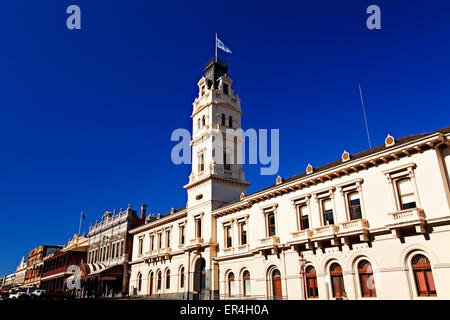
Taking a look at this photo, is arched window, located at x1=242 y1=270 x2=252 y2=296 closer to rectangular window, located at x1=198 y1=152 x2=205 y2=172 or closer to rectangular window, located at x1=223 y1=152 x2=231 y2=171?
rectangular window, located at x1=223 y1=152 x2=231 y2=171

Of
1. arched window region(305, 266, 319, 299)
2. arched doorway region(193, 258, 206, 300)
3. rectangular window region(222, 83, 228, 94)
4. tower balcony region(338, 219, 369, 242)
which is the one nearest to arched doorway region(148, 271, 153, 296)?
arched doorway region(193, 258, 206, 300)

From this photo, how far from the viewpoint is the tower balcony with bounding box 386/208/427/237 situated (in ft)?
65.1

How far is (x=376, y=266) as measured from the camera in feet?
72.1

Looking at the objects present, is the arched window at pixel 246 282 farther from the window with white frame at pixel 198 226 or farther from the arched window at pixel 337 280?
the arched window at pixel 337 280

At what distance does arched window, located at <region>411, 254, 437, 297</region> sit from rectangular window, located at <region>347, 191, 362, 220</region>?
465 cm

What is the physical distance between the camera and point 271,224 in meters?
31.0

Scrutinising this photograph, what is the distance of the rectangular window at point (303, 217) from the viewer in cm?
2782

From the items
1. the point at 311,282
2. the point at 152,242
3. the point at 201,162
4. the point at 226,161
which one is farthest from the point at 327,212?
the point at 152,242

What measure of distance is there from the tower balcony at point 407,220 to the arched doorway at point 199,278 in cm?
2251

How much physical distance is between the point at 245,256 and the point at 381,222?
1425 cm

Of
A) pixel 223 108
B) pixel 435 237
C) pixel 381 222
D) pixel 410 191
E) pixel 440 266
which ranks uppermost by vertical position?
pixel 223 108

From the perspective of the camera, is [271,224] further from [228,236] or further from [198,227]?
[198,227]
